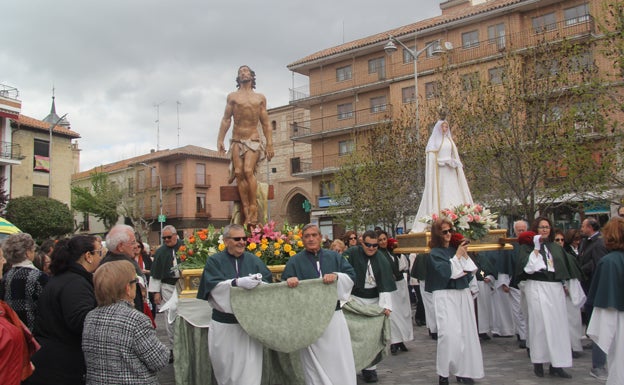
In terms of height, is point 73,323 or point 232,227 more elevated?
point 232,227

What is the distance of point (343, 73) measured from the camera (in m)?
38.5

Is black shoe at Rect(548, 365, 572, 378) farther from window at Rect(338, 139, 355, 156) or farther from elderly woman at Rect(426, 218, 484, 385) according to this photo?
window at Rect(338, 139, 355, 156)

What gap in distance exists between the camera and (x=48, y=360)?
13.0 feet

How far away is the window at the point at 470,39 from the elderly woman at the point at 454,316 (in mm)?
27421

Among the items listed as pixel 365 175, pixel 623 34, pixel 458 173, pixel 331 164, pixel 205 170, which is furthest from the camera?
pixel 205 170

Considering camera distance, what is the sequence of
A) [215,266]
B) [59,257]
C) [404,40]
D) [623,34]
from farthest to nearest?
[404,40] → [623,34] → [215,266] → [59,257]

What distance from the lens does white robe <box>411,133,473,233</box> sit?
949 centimetres

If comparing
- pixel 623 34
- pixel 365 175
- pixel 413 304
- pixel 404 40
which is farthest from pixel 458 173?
pixel 404 40

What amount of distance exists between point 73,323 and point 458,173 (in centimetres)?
724

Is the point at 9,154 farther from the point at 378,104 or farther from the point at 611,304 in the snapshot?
the point at 611,304

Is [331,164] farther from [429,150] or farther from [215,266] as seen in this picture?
[215,266]

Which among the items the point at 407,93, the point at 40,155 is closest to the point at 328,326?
the point at 407,93

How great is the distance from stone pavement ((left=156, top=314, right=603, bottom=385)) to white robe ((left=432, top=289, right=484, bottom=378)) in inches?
13.5

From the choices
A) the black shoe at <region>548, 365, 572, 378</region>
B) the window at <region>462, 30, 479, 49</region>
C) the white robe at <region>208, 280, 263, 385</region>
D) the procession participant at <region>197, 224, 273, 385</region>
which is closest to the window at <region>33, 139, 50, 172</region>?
the window at <region>462, 30, 479, 49</region>
